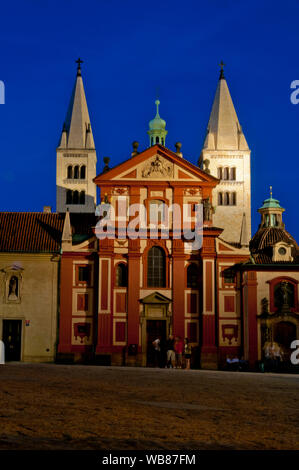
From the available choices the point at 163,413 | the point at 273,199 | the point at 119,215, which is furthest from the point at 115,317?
the point at 163,413

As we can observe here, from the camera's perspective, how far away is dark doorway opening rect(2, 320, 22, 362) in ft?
143

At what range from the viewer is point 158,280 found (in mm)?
43812

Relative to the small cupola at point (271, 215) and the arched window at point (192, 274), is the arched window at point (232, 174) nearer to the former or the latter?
the small cupola at point (271, 215)

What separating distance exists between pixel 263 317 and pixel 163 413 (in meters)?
30.1

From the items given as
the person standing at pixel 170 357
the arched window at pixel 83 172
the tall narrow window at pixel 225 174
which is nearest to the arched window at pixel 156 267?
the person standing at pixel 170 357

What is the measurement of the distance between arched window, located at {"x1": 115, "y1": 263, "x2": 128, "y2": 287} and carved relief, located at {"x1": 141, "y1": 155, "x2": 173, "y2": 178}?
6072 mm

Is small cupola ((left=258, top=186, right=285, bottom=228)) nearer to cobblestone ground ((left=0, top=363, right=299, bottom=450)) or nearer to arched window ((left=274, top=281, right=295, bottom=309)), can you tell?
arched window ((left=274, top=281, right=295, bottom=309))

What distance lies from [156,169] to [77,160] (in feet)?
90.9

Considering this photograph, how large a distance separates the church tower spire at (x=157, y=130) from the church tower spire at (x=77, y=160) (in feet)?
20.8

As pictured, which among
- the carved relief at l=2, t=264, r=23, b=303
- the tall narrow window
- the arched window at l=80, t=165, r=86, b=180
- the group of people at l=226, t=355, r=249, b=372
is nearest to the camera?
the group of people at l=226, t=355, r=249, b=372

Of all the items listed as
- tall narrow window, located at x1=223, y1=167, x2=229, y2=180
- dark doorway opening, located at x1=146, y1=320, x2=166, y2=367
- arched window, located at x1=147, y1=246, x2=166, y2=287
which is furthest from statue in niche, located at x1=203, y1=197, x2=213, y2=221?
tall narrow window, located at x1=223, y1=167, x2=229, y2=180

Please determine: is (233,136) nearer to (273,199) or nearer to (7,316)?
(273,199)

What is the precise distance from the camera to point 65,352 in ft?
140
